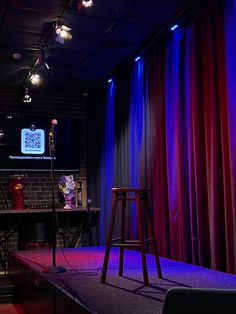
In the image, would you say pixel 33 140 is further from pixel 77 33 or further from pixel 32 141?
pixel 77 33

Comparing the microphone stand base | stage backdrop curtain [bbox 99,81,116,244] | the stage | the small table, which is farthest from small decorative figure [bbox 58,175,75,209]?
the microphone stand base

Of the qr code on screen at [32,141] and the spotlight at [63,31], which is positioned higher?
the spotlight at [63,31]

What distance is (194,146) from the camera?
3400 millimetres

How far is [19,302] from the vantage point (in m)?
3.66

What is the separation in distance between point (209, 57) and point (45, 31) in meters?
1.59

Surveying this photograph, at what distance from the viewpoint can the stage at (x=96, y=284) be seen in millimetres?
2148

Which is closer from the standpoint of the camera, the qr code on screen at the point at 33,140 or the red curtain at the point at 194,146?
the red curtain at the point at 194,146

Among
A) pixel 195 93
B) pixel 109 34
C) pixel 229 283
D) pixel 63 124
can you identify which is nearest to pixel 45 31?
pixel 109 34

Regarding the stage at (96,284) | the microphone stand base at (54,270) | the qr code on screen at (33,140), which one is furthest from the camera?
the qr code on screen at (33,140)

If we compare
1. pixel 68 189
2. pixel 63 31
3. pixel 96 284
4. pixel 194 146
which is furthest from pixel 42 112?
pixel 96 284

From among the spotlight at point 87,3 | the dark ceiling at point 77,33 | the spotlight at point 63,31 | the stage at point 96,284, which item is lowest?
the stage at point 96,284

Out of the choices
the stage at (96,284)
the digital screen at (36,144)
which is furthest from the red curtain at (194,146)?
the digital screen at (36,144)

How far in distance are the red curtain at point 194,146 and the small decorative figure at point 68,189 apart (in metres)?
1.60

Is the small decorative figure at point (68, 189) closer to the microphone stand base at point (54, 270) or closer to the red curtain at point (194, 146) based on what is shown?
the red curtain at point (194, 146)
